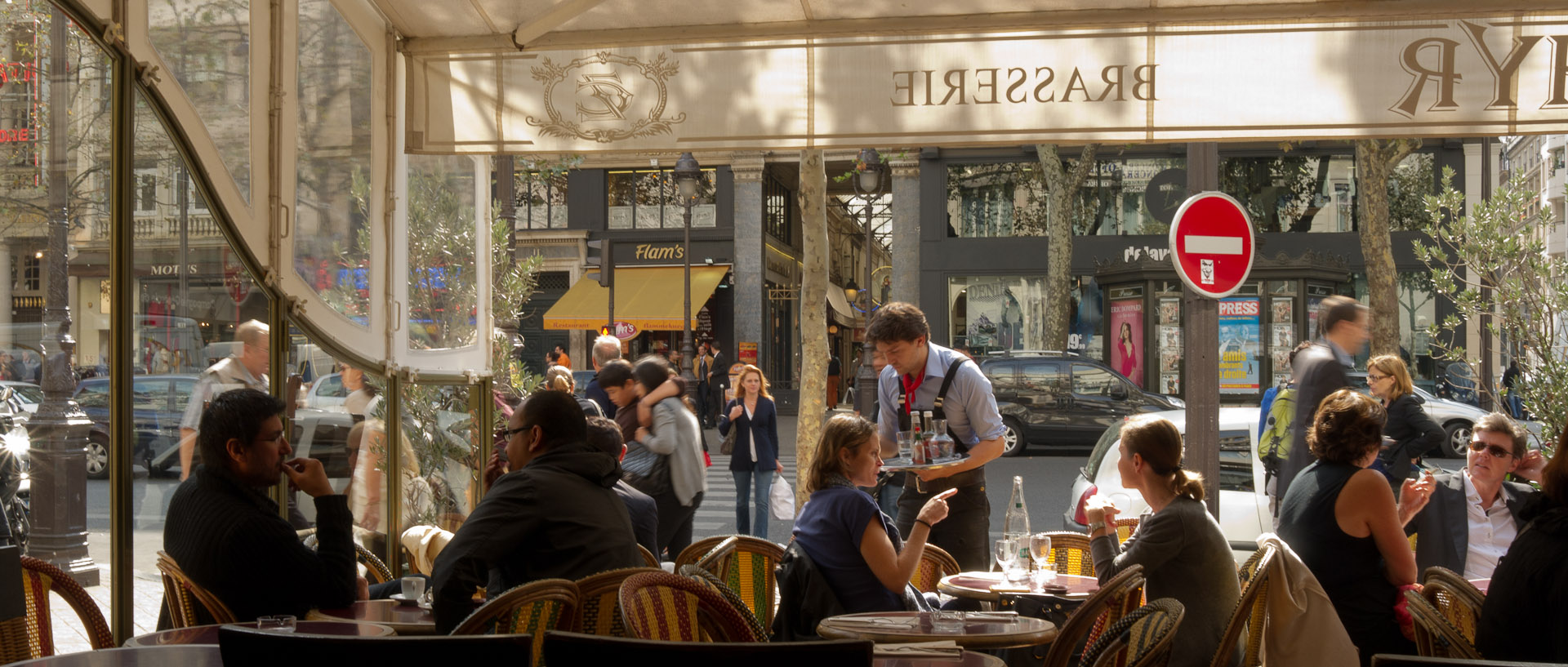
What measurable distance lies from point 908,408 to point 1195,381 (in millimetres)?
1679

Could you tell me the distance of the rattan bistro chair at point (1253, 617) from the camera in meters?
3.66

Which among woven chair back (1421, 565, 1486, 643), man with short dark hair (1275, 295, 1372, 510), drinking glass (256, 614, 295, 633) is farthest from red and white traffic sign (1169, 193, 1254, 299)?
drinking glass (256, 614, 295, 633)

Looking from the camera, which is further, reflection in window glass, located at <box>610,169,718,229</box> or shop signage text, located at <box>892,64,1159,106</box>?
reflection in window glass, located at <box>610,169,718,229</box>

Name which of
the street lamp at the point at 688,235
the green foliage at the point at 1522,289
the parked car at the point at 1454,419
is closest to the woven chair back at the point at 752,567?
the green foliage at the point at 1522,289

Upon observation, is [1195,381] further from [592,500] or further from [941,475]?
[592,500]

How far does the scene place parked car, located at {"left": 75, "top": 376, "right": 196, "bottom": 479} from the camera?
4277 mm

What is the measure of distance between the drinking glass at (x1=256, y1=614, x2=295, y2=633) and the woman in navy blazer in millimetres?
6333

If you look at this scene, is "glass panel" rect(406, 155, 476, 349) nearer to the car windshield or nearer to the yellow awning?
the car windshield

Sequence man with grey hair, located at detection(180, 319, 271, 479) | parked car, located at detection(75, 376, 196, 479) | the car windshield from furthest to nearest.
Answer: the car windshield → man with grey hair, located at detection(180, 319, 271, 479) → parked car, located at detection(75, 376, 196, 479)

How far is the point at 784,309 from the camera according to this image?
36.7 metres

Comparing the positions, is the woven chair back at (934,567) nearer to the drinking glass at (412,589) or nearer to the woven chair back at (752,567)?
the woven chair back at (752,567)

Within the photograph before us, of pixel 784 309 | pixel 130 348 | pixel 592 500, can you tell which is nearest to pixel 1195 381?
pixel 592 500

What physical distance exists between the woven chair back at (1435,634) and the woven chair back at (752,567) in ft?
7.65

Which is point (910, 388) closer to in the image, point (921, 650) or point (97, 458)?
point (921, 650)
